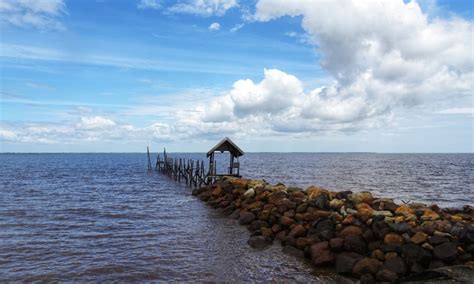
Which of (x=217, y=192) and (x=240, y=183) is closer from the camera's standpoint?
(x=240, y=183)

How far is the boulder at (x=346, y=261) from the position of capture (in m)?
10.7

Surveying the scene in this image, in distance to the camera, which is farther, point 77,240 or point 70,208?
point 70,208

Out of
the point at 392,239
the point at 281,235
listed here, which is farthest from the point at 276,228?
the point at 392,239

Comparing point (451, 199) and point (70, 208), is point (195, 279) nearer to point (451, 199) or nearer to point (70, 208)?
point (70, 208)

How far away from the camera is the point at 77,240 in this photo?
49.0ft

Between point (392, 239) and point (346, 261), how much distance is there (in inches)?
61.3

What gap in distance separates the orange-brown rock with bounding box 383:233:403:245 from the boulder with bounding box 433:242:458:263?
3.17 feet

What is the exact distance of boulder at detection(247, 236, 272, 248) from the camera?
13.7 meters

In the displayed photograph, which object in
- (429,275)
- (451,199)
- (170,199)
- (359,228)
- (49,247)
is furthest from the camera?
(451,199)

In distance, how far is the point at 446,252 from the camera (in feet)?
33.6

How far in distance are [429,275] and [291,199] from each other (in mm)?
8343

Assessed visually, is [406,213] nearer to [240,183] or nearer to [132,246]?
[132,246]

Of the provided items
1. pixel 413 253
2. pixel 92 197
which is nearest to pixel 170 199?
pixel 92 197

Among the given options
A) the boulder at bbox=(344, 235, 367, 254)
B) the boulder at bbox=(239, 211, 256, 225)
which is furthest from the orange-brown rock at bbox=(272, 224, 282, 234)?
the boulder at bbox=(344, 235, 367, 254)
